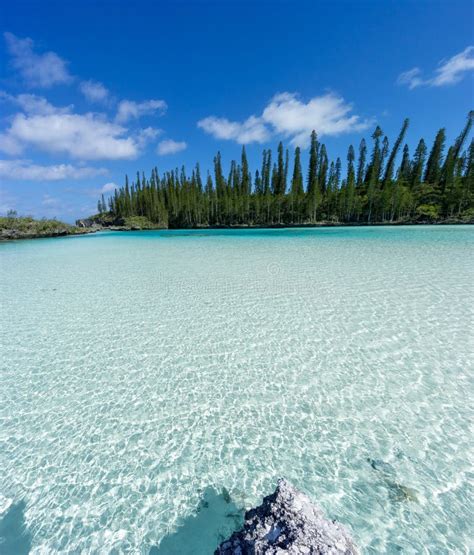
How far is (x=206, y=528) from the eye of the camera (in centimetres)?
196

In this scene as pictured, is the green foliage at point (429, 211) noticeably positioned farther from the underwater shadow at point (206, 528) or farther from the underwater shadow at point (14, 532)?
the underwater shadow at point (14, 532)

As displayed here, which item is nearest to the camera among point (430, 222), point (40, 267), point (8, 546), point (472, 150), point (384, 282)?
point (8, 546)

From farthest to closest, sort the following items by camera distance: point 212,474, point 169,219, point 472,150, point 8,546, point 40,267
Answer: point 169,219 → point 472,150 → point 40,267 → point 212,474 → point 8,546

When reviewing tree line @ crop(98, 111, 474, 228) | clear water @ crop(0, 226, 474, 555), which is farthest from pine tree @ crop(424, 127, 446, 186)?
clear water @ crop(0, 226, 474, 555)

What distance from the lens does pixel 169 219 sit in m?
63.1

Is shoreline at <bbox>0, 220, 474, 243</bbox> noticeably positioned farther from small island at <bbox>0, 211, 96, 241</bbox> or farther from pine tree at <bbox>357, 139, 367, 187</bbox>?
pine tree at <bbox>357, 139, 367, 187</bbox>

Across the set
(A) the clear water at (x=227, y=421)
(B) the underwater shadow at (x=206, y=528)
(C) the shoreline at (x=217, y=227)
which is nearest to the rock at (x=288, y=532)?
(B) the underwater shadow at (x=206, y=528)

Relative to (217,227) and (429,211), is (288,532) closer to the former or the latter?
(429,211)

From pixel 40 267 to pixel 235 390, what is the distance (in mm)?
14113

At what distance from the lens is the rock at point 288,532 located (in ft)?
4.26

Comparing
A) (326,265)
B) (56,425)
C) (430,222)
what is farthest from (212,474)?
(430,222)

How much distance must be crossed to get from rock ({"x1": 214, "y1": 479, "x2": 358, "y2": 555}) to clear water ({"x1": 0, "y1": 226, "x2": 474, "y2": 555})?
63cm

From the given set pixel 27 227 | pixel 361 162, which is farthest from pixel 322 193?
pixel 27 227

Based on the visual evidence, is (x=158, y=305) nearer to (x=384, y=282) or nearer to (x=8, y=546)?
(x=8, y=546)
